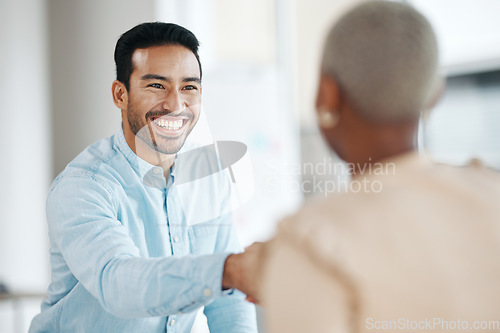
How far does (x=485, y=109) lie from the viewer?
251 centimetres

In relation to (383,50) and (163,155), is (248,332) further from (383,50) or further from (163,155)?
(383,50)

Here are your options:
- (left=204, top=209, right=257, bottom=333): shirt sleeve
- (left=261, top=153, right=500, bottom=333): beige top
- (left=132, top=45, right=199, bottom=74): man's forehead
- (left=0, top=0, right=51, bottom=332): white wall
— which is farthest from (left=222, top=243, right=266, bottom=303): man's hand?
(left=0, top=0, right=51, bottom=332): white wall

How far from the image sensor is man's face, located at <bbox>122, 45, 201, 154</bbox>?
33.7 inches

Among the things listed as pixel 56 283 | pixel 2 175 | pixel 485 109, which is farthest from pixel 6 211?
pixel 485 109

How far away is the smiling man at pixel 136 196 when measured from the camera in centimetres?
80

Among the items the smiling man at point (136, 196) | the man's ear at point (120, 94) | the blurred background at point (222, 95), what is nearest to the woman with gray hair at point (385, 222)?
the blurred background at point (222, 95)

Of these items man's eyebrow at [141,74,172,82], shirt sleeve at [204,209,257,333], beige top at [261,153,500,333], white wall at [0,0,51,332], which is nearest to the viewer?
beige top at [261,153,500,333]

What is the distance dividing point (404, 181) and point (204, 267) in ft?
1.01

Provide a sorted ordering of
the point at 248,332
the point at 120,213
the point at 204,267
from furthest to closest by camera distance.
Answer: the point at 248,332
the point at 120,213
the point at 204,267

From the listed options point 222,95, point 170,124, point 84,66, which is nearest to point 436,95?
point 170,124

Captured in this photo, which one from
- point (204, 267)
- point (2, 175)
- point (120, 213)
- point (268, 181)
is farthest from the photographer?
point (2, 175)

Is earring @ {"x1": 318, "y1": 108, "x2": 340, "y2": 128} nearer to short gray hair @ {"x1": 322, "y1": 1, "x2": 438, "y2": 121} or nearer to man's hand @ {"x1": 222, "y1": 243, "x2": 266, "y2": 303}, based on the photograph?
short gray hair @ {"x1": 322, "y1": 1, "x2": 438, "y2": 121}
